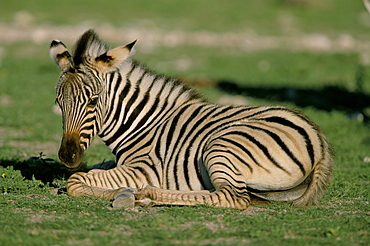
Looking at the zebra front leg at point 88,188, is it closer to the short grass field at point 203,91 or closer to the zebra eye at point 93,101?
the short grass field at point 203,91

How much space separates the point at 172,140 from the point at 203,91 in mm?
7993

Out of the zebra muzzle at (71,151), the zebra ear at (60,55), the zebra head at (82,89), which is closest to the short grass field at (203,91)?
the zebra muzzle at (71,151)

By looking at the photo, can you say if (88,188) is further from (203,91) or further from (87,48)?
(203,91)

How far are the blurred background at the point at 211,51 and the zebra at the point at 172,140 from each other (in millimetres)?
2542

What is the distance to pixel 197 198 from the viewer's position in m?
5.55

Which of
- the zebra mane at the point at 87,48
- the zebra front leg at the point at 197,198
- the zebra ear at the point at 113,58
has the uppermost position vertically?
the zebra mane at the point at 87,48

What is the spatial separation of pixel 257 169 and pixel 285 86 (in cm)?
988

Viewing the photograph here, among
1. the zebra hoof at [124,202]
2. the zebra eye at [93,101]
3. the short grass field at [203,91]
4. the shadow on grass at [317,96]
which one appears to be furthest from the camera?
the shadow on grass at [317,96]

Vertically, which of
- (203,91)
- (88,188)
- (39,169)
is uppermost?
(203,91)

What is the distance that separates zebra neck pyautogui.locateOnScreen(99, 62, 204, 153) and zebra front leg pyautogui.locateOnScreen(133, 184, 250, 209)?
1047mm

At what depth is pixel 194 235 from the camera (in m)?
4.73

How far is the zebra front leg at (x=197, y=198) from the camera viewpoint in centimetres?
550

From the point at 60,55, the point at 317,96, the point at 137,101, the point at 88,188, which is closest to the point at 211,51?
the point at 317,96

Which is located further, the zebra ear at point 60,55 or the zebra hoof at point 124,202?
the zebra ear at point 60,55
